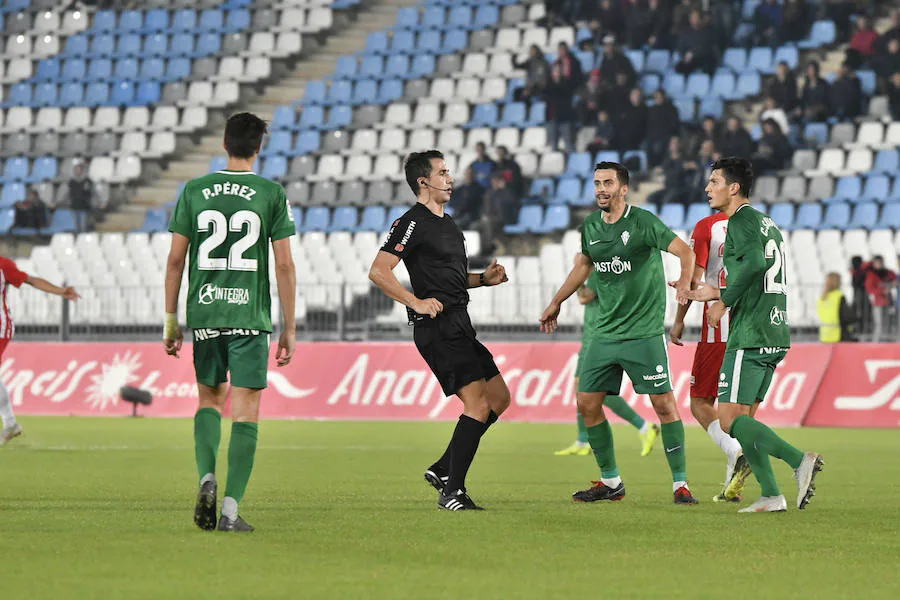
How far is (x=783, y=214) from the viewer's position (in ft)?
86.6

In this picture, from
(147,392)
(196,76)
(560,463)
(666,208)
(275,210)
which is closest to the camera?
(275,210)

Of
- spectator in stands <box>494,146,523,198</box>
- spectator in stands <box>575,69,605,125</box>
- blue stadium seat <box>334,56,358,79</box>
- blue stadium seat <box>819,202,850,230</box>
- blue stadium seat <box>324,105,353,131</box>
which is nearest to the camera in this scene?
blue stadium seat <box>819,202,850,230</box>

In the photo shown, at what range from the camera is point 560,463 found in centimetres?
1446

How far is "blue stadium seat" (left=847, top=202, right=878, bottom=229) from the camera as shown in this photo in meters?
25.6

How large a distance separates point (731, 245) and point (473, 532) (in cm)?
262

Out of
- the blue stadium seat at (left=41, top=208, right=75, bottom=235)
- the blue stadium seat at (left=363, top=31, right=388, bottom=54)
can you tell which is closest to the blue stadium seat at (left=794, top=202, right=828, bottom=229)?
the blue stadium seat at (left=363, top=31, right=388, bottom=54)

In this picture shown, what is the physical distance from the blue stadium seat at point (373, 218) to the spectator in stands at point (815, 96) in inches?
322

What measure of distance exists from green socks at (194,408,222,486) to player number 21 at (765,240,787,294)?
142 inches

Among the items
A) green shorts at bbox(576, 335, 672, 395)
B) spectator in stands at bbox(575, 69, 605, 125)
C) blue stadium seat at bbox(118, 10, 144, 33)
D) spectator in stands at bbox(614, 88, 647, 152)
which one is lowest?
green shorts at bbox(576, 335, 672, 395)

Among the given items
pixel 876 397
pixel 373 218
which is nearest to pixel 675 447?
pixel 876 397

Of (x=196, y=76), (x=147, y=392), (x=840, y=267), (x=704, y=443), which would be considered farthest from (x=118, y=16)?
(x=704, y=443)

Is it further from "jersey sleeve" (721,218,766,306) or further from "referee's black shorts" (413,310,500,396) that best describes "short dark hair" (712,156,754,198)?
"referee's black shorts" (413,310,500,396)

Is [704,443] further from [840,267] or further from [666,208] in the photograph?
[666,208]

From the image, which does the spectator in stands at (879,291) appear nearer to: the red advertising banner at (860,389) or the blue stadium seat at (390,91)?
the red advertising banner at (860,389)
